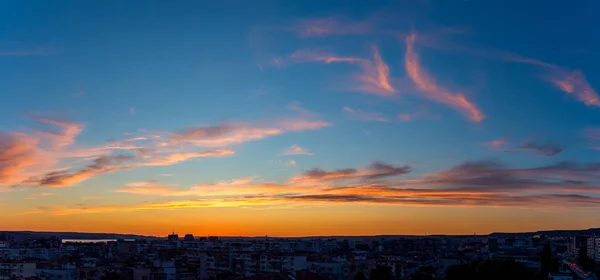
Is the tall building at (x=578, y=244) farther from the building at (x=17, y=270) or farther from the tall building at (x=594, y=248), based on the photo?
the building at (x=17, y=270)

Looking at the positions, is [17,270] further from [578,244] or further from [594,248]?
[578,244]

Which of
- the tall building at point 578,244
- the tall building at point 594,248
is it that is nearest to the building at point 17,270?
the tall building at point 594,248

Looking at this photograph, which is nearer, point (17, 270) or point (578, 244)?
point (17, 270)

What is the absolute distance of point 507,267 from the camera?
38594mm

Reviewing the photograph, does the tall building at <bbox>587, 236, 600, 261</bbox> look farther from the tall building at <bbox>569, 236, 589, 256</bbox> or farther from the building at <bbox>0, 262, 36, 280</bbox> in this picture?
the building at <bbox>0, 262, 36, 280</bbox>

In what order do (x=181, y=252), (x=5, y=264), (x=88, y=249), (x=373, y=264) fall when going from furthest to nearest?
(x=88, y=249), (x=181, y=252), (x=373, y=264), (x=5, y=264)

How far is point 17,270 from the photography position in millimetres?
52594

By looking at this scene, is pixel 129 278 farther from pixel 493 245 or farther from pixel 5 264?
pixel 493 245

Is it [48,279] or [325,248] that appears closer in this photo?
[48,279]

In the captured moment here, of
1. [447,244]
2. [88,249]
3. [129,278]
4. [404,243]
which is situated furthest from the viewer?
[447,244]

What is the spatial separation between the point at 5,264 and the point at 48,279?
23.7 ft

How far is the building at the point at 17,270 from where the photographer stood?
170 ft

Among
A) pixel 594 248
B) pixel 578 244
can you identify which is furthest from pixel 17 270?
pixel 578 244

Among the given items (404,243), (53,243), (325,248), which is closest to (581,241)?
(404,243)
